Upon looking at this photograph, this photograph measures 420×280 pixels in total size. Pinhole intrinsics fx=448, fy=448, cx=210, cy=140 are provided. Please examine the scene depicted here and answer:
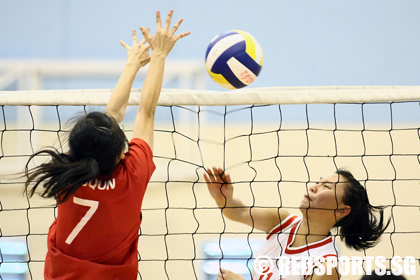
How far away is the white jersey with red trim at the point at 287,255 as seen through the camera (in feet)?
6.65

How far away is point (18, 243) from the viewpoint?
510 cm

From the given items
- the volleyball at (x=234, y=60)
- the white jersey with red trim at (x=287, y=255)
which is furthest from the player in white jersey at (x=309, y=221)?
the volleyball at (x=234, y=60)

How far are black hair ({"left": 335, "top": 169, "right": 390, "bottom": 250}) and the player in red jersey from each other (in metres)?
1.11

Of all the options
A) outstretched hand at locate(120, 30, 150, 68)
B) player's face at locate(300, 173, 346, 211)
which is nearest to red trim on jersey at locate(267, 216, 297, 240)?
player's face at locate(300, 173, 346, 211)

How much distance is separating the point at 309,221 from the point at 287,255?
0.65 ft

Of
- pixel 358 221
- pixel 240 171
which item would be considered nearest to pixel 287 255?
pixel 358 221

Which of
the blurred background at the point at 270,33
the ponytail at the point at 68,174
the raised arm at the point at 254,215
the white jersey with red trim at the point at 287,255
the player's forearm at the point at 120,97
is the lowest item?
the white jersey with red trim at the point at 287,255

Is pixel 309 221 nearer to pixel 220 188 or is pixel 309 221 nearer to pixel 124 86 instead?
pixel 220 188

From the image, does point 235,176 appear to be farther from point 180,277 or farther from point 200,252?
point 180,277

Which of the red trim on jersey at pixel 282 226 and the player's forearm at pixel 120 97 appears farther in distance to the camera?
the red trim on jersey at pixel 282 226

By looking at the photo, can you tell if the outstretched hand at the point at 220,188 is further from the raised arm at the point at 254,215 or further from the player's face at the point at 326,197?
the player's face at the point at 326,197

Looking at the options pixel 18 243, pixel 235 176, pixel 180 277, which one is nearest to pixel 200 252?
pixel 180 277

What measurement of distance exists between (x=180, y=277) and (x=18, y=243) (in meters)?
1.90

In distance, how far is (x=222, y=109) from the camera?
5.32 meters
